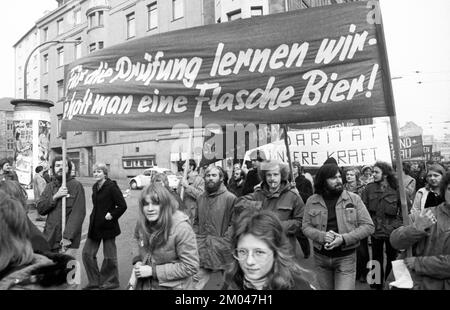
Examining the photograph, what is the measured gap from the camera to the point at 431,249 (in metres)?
2.90

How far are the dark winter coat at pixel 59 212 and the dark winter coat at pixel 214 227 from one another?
170 cm

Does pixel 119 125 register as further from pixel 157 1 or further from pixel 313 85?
pixel 157 1

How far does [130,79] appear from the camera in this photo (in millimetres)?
4727

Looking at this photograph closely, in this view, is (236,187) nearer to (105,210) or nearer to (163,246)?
(105,210)

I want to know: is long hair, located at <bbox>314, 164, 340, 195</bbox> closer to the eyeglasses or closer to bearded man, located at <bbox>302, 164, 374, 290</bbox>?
bearded man, located at <bbox>302, 164, 374, 290</bbox>

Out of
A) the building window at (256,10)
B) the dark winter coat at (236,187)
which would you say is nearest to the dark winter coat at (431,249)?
the dark winter coat at (236,187)

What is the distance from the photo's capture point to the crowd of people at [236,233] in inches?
91.8

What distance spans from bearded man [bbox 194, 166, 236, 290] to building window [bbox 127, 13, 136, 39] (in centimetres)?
2901

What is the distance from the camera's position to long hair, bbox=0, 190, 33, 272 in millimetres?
2348

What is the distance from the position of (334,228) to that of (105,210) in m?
3.27

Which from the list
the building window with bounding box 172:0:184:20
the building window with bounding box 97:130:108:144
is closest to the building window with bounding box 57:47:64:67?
the building window with bounding box 97:130:108:144

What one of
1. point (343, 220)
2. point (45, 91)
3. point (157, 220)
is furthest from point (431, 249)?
point (45, 91)
